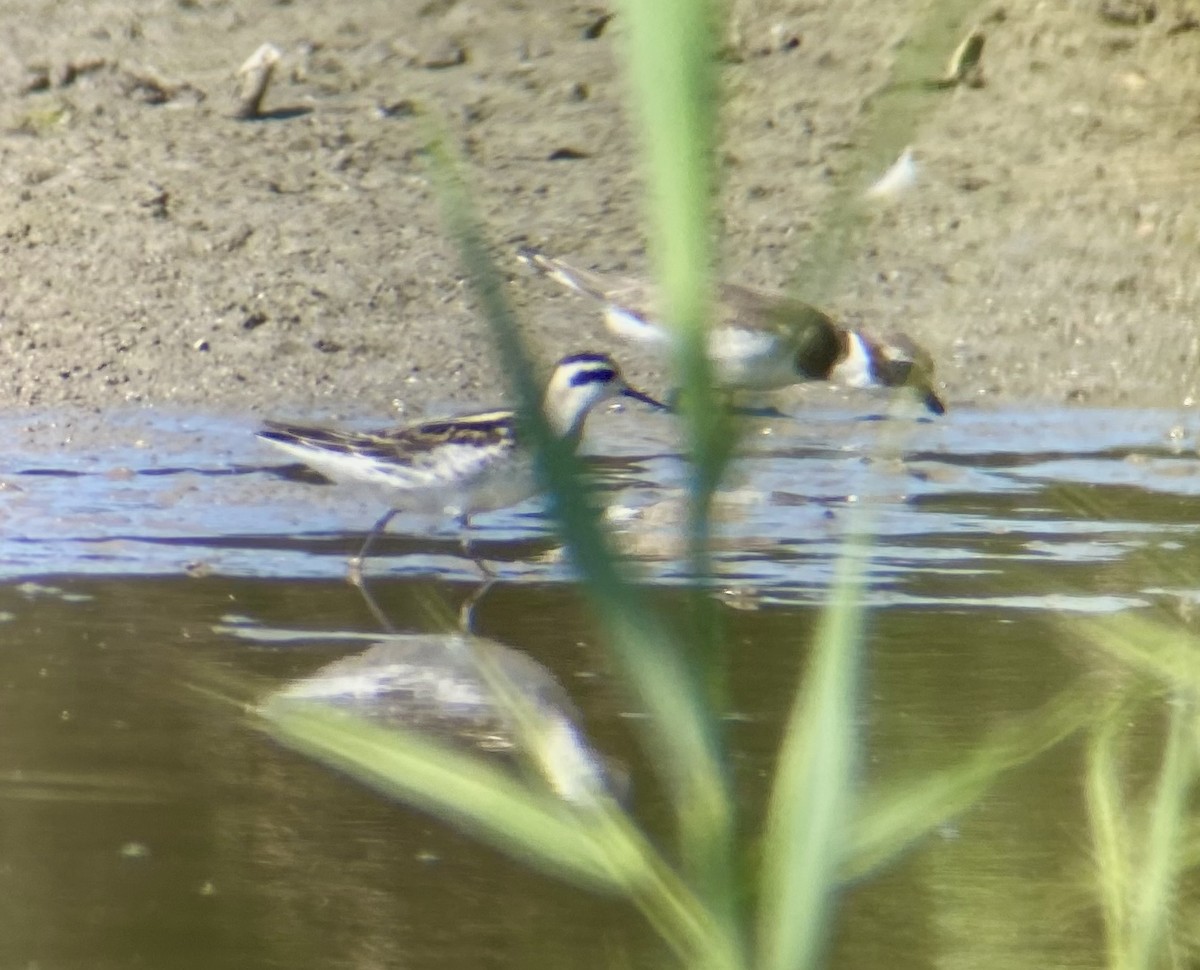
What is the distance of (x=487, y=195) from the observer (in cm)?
984

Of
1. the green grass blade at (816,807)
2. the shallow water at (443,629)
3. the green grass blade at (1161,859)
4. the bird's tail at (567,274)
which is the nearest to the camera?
the green grass blade at (816,807)

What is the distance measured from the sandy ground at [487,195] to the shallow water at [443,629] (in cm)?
93

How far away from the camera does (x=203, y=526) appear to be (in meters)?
5.74

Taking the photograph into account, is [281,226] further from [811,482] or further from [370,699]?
[370,699]

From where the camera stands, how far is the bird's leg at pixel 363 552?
5155mm

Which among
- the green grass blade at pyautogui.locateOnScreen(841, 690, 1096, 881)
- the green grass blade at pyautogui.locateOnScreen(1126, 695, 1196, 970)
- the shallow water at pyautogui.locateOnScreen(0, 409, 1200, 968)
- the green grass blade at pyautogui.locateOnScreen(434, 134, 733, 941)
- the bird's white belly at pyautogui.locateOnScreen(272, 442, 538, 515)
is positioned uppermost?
the bird's white belly at pyautogui.locateOnScreen(272, 442, 538, 515)

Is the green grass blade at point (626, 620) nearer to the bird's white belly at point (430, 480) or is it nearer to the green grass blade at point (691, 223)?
the green grass blade at point (691, 223)

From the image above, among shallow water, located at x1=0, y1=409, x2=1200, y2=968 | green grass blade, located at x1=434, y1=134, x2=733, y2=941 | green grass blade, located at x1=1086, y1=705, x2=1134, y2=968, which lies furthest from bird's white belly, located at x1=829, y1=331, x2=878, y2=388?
green grass blade, located at x1=434, y1=134, x2=733, y2=941

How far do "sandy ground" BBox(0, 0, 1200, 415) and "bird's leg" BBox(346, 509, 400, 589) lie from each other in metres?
2.05

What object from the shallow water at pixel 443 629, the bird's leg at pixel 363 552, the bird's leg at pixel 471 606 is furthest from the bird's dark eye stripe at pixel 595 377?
the bird's leg at pixel 471 606

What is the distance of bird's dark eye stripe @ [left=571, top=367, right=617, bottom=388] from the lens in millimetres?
6783

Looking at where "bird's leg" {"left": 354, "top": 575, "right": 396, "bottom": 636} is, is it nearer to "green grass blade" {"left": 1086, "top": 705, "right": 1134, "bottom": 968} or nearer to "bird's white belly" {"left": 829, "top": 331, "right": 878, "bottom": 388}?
"green grass blade" {"left": 1086, "top": 705, "right": 1134, "bottom": 968}

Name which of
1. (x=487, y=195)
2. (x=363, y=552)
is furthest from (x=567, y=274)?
(x=363, y=552)

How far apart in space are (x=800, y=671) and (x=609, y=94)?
682cm
